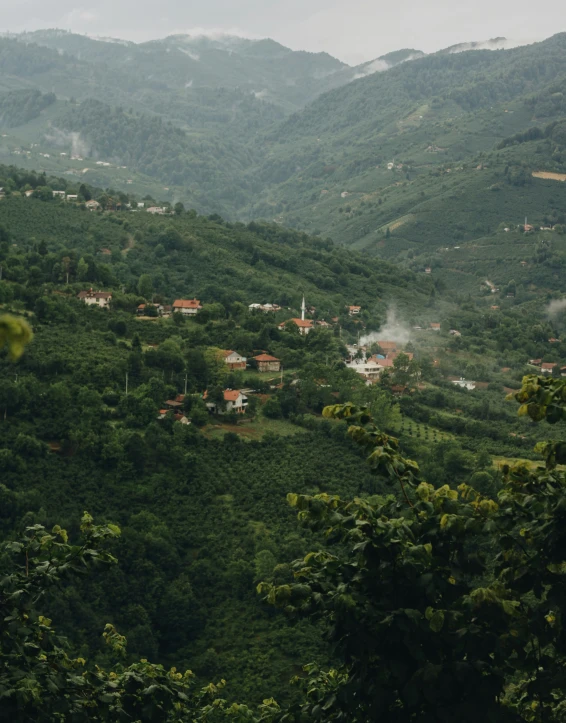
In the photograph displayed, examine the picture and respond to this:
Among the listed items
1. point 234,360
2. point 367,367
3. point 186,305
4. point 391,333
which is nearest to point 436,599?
point 234,360

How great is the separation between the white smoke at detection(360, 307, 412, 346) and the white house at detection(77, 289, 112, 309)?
56.5 ft

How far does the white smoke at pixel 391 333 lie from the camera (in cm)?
6137

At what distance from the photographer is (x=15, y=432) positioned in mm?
30188

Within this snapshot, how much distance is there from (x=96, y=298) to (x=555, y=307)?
173 feet

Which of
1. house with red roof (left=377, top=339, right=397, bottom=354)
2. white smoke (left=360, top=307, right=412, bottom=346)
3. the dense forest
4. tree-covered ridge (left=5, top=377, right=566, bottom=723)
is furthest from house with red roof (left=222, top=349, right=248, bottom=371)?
tree-covered ridge (left=5, top=377, right=566, bottom=723)

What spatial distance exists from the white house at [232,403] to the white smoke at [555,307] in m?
54.5

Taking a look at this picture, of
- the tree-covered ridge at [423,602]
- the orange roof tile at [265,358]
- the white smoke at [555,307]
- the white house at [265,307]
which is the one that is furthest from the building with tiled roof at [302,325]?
the tree-covered ridge at [423,602]

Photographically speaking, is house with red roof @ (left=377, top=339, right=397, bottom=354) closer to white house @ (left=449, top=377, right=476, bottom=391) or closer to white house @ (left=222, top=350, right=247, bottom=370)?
white house @ (left=449, top=377, right=476, bottom=391)

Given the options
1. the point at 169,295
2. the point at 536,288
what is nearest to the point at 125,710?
the point at 169,295

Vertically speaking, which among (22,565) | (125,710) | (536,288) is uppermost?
(22,565)

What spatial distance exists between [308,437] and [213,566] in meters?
9.14

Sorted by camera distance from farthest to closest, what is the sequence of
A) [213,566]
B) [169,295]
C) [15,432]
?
1. [169,295]
2. [15,432]
3. [213,566]

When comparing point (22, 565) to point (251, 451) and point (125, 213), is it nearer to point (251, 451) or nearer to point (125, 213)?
point (251, 451)

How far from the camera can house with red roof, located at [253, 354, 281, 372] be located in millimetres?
42703
